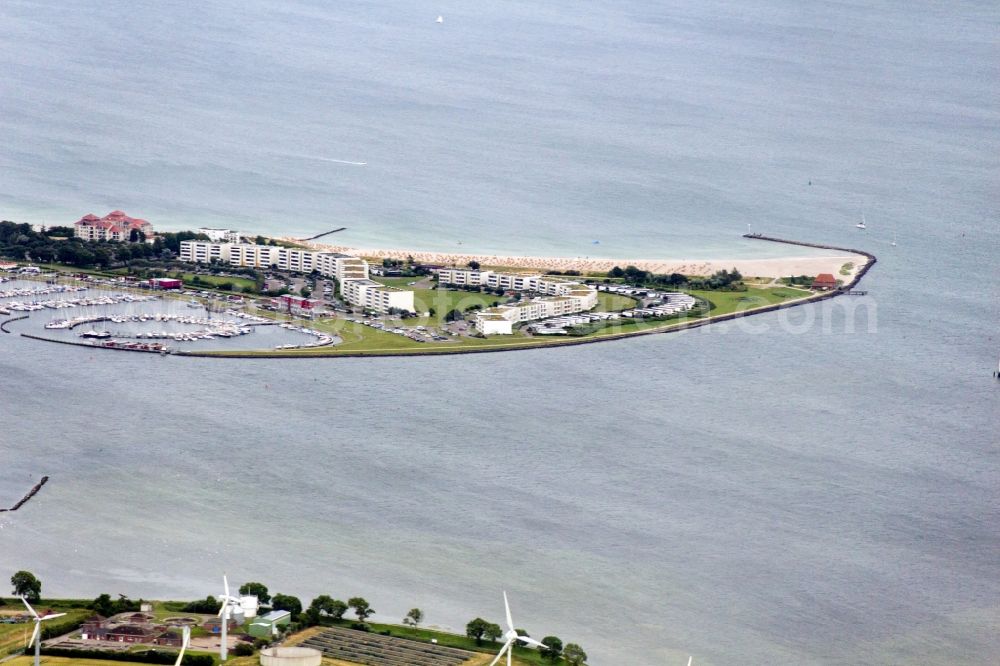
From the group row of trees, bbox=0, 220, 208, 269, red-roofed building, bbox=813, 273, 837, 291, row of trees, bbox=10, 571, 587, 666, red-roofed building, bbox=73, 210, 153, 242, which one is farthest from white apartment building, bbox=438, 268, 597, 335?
row of trees, bbox=10, 571, 587, 666

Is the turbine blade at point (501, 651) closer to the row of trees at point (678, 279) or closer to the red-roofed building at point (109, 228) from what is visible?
the row of trees at point (678, 279)

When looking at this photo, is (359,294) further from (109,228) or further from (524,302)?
(109,228)

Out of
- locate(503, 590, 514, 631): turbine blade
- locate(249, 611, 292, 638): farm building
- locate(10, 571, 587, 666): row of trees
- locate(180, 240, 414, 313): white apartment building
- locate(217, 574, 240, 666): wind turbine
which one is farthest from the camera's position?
locate(180, 240, 414, 313): white apartment building

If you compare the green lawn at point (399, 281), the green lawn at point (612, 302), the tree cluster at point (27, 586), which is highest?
the green lawn at point (399, 281)

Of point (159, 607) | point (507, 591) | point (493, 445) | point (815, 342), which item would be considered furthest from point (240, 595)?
point (815, 342)

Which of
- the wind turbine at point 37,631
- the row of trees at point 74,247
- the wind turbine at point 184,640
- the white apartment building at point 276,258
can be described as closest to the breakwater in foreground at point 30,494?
the wind turbine at point 37,631

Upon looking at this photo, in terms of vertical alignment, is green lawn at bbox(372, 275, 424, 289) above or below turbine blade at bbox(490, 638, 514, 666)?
above

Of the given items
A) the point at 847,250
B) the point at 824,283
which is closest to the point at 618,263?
the point at 824,283

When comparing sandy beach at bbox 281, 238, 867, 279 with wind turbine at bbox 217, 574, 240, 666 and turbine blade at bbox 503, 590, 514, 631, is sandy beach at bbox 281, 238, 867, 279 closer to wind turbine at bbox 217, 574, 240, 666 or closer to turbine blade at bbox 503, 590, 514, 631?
turbine blade at bbox 503, 590, 514, 631
